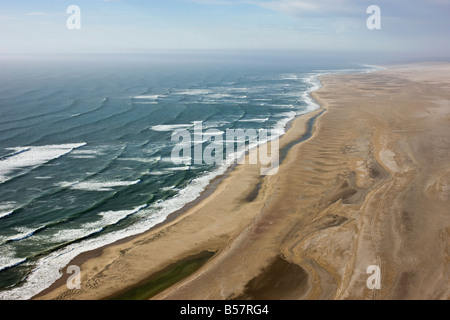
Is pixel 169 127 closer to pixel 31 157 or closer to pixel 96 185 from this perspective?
pixel 31 157

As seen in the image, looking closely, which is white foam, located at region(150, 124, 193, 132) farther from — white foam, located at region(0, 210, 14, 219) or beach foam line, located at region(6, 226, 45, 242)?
beach foam line, located at region(6, 226, 45, 242)

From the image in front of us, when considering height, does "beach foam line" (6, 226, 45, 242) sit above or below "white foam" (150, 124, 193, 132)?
below

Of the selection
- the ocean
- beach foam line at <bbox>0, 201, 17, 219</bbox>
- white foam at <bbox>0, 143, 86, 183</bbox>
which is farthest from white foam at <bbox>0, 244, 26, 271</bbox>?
white foam at <bbox>0, 143, 86, 183</bbox>

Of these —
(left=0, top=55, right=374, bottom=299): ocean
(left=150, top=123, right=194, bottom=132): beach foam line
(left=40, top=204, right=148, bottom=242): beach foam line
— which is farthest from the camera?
(left=150, top=123, right=194, bottom=132): beach foam line

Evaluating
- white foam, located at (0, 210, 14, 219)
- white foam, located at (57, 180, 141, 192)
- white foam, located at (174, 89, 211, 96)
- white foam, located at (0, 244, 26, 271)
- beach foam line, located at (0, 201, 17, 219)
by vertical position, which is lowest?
white foam, located at (0, 244, 26, 271)

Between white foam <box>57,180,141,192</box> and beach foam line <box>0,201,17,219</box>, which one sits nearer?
beach foam line <box>0,201,17,219</box>

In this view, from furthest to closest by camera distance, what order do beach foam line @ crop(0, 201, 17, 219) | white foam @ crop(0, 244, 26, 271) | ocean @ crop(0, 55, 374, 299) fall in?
1. beach foam line @ crop(0, 201, 17, 219)
2. ocean @ crop(0, 55, 374, 299)
3. white foam @ crop(0, 244, 26, 271)

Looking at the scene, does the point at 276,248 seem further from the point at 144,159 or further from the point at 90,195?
the point at 144,159
